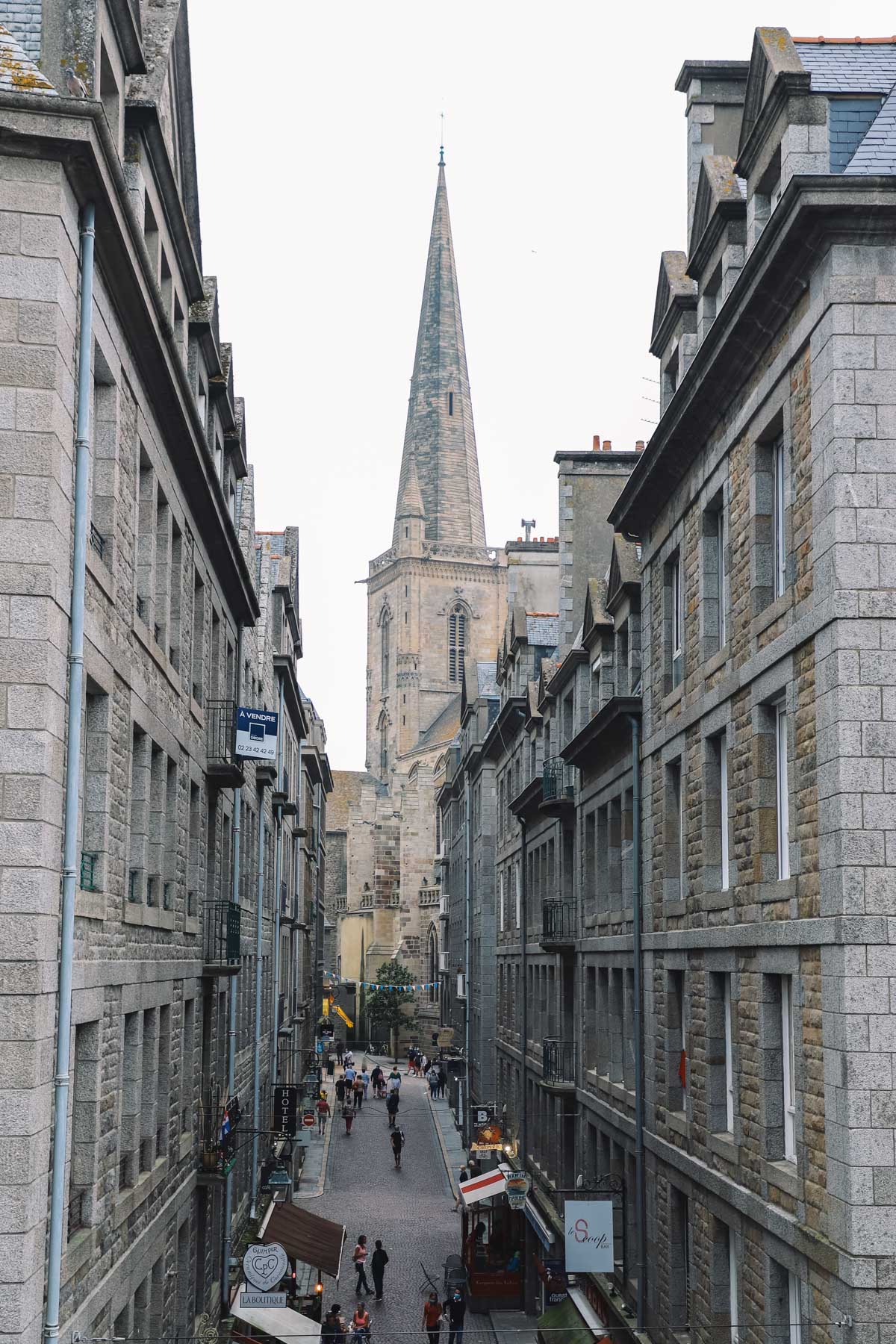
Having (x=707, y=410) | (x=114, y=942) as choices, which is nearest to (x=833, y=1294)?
(x=114, y=942)

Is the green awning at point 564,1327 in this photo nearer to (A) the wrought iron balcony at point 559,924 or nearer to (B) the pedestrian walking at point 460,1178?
(A) the wrought iron balcony at point 559,924

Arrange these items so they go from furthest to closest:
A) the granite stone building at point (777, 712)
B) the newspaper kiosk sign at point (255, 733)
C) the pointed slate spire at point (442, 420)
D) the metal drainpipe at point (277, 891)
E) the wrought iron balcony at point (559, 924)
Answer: the pointed slate spire at point (442, 420) → the metal drainpipe at point (277, 891) → the wrought iron balcony at point (559, 924) → the newspaper kiosk sign at point (255, 733) → the granite stone building at point (777, 712)

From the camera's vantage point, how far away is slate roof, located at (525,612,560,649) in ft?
137

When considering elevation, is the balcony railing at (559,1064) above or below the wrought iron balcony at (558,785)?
below

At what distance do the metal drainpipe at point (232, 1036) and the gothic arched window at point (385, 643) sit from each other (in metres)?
109

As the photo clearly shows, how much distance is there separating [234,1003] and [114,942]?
521 inches

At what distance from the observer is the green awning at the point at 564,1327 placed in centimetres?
2381

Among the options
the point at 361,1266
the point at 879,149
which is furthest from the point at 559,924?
the point at 879,149

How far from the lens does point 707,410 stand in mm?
18500

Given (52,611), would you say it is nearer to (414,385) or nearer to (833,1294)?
(833,1294)

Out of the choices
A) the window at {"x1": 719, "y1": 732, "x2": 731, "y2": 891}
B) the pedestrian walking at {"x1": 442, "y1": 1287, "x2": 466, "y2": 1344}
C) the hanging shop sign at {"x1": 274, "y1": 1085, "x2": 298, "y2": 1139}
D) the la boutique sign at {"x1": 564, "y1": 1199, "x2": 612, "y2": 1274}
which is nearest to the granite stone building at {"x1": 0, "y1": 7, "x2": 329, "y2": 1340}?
the pedestrian walking at {"x1": 442, "y1": 1287, "x2": 466, "y2": 1344}

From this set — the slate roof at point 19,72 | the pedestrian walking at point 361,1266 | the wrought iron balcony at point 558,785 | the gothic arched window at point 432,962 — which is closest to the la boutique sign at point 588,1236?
the wrought iron balcony at point 558,785

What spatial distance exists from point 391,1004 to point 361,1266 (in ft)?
206

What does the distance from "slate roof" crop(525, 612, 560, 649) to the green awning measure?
59.1ft
